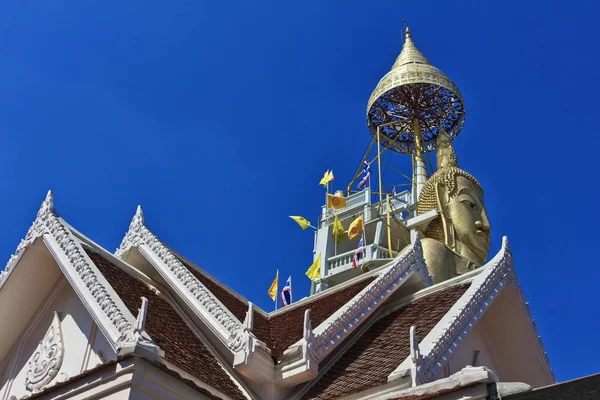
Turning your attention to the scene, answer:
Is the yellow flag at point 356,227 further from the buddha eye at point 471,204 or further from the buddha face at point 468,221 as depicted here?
the buddha eye at point 471,204

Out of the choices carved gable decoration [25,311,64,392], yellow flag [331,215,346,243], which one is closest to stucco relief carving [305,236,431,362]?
carved gable decoration [25,311,64,392]

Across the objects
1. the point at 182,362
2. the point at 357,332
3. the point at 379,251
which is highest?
the point at 379,251

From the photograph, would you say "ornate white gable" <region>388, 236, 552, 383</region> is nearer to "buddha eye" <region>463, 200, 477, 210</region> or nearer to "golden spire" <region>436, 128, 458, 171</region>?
"buddha eye" <region>463, 200, 477, 210</region>

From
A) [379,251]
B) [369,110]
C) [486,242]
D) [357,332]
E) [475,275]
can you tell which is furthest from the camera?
[369,110]

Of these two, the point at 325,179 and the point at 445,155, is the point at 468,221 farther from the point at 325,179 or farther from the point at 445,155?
the point at 325,179

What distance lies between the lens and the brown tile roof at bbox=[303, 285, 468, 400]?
9.23 meters

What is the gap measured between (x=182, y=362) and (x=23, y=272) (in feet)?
9.62

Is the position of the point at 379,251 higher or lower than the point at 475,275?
higher

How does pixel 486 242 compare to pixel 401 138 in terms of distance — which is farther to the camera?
pixel 401 138

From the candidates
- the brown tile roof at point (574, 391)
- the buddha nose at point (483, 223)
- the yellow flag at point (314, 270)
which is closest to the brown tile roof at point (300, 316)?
the brown tile roof at point (574, 391)

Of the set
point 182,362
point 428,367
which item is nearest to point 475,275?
point 428,367

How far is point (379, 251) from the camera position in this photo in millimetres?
29125

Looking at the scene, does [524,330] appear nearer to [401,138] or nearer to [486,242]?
[486,242]

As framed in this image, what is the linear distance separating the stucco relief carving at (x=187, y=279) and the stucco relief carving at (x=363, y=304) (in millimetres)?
871
